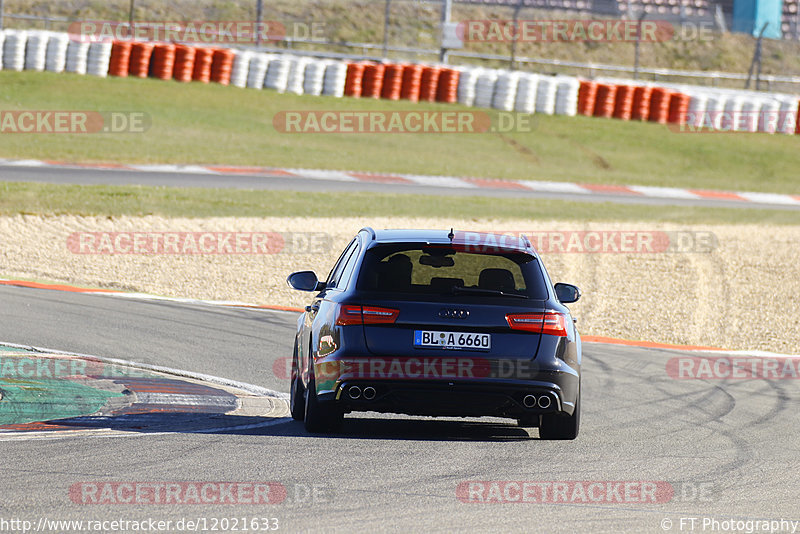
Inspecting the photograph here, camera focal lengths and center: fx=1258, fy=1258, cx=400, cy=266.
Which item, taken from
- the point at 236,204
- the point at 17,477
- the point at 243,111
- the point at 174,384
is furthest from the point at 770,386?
the point at 243,111

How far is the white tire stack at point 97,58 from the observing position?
34.6 metres

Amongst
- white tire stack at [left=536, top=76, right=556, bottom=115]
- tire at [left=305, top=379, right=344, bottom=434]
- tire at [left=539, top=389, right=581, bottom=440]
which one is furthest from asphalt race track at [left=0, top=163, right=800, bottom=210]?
tire at [left=539, top=389, right=581, bottom=440]

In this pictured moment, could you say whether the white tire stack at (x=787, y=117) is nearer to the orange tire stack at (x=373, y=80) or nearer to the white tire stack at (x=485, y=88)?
the white tire stack at (x=485, y=88)

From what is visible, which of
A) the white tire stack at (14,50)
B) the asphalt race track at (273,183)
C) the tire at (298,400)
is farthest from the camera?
the white tire stack at (14,50)

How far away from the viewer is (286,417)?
9.01m

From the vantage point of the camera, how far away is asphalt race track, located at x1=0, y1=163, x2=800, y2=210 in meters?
24.6

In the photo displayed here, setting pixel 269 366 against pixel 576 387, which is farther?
pixel 269 366

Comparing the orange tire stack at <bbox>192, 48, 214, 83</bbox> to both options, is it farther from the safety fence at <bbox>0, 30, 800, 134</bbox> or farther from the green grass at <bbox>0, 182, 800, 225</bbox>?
the green grass at <bbox>0, 182, 800, 225</bbox>

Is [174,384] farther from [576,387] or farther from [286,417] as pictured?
[576,387]

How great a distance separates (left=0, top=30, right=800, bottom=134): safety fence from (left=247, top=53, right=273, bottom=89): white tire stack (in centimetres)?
3

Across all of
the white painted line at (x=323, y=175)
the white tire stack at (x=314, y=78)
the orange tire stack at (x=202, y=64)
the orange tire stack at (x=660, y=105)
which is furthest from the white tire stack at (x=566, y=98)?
the orange tire stack at (x=202, y=64)

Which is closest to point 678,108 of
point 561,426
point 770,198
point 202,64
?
point 770,198

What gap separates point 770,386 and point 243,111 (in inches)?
955

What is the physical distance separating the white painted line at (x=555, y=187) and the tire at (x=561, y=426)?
67.0 ft
